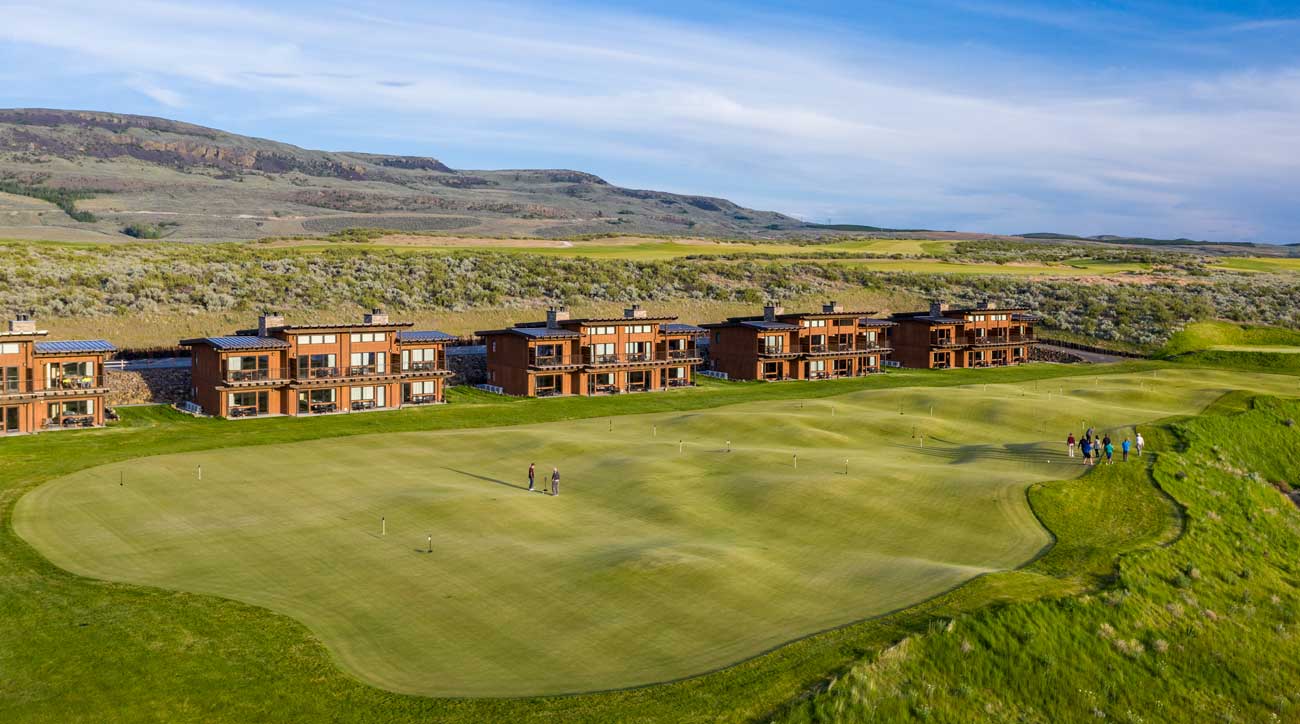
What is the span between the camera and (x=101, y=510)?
46.8m

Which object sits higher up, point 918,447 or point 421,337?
point 421,337

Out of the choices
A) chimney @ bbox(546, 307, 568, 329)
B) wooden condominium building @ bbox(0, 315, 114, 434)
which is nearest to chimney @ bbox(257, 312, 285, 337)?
wooden condominium building @ bbox(0, 315, 114, 434)

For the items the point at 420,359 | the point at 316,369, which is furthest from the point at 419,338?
the point at 316,369

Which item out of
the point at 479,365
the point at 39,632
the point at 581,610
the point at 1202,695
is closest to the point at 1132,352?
the point at 479,365

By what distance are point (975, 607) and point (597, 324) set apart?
64.3 m

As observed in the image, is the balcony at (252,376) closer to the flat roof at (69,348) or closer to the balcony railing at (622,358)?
the flat roof at (69,348)

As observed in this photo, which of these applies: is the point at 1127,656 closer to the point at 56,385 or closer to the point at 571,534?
the point at 571,534

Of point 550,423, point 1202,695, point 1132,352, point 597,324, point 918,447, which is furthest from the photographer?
point 1132,352

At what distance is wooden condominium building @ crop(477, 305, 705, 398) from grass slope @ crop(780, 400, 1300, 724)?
2260 inches

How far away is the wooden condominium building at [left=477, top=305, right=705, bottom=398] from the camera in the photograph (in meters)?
90.8

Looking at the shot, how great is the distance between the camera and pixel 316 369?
79.4 meters

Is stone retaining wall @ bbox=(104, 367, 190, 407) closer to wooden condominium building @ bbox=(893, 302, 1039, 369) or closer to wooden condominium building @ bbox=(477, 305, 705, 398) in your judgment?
wooden condominium building @ bbox=(477, 305, 705, 398)

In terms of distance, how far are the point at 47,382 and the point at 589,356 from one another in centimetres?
4344

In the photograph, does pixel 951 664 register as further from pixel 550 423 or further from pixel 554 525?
pixel 550 423
